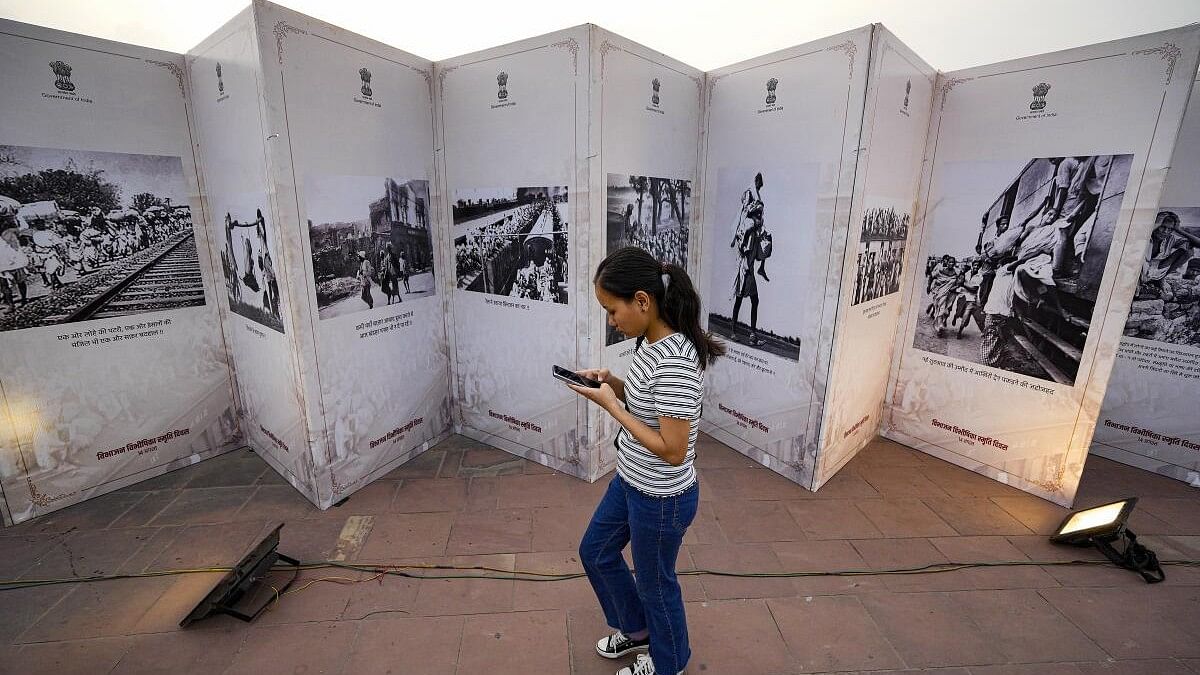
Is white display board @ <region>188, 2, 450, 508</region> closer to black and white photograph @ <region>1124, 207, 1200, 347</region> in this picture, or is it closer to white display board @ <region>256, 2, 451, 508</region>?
white display board @ <region>256, 2, 451, 508</region>

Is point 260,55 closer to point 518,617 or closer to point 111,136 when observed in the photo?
point 111,136

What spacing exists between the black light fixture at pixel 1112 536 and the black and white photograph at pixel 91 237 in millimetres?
7329

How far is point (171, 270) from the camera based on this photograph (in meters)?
4.47

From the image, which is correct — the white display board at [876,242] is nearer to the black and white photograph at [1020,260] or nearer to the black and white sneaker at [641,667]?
the black and white photograph at [1020,260]

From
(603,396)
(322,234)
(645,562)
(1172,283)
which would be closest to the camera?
(603,396)

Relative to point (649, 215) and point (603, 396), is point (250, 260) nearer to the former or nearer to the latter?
point (649, 215)

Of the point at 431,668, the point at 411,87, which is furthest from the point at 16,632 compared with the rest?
the point at 411,87

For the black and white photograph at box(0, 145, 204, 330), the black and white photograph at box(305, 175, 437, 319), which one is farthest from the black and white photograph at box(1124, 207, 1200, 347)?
the black and white photograph at box(0, 145, 204, 330)

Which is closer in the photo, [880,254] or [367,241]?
[367,241]

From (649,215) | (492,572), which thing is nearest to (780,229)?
(649,215)

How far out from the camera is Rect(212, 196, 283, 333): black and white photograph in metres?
3.83

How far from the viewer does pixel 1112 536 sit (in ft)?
12.0

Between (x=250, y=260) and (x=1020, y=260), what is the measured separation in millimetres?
6369

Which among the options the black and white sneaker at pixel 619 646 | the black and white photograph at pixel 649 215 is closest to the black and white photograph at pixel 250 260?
the black and white photograph at pixel 649 215
